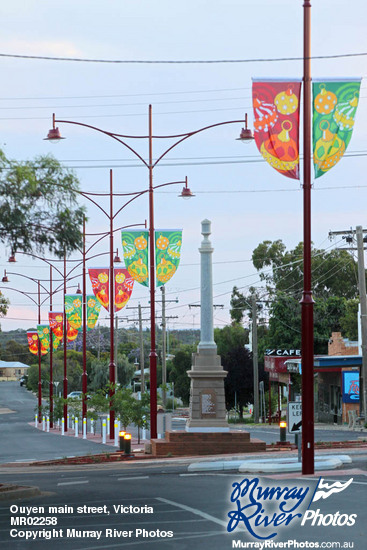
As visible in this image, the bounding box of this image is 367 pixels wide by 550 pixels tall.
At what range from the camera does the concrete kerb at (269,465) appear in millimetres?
20766

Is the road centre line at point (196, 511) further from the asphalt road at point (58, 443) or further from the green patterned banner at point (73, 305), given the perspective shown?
the green patterned banner at point (73, 305)

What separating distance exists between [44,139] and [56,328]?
2865cm

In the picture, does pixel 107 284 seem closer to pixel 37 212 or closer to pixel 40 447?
pixel 40 447

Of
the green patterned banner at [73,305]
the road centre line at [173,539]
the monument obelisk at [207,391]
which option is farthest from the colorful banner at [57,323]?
the road centre line at [173,539]

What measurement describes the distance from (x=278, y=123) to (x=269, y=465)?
702 centimetres

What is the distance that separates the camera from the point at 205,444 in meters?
28.9

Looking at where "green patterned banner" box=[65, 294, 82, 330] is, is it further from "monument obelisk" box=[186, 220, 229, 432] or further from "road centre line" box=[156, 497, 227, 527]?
"road centre line" box=[156, 497, 227, 527]

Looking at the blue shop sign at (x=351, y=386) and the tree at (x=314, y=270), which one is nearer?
the blue shop sign at (x=351, y=386)

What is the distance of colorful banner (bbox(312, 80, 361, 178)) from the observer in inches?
774

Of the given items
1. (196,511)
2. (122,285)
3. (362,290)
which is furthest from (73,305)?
(196,511)

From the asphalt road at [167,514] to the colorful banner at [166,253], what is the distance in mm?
11571

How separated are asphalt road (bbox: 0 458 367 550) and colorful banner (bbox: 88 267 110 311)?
20.7 metres

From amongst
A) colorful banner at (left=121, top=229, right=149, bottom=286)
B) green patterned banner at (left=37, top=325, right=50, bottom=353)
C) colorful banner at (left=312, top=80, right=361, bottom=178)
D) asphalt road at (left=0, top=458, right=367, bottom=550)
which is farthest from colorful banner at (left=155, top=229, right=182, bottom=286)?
green patterned banner at (left=37, top=325, right=50, bottom=353)

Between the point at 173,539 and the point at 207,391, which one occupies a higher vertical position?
the point at 207,391
